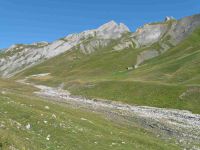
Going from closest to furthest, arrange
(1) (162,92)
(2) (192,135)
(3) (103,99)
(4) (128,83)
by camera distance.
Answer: (2) (192,135)
(1) (162,92)
(3) (103,99)
(4) (128,83)

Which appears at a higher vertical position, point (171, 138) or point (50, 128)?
point (50, 128)

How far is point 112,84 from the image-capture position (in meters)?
108

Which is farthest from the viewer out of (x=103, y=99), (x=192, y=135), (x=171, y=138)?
(x=103, y=99)

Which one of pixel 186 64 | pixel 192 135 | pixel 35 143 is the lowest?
pixel 192 135

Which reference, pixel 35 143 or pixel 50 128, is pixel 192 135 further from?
pixel 35 143

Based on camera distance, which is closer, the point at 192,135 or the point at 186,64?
the point at 192,135

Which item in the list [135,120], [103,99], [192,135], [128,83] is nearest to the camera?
[192,135]

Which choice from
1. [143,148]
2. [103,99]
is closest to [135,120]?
[143,148]

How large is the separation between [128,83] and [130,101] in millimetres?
14002

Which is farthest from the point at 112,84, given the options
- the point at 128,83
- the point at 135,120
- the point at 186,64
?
the point at 135,120

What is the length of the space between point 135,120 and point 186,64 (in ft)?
249

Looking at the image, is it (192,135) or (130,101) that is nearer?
(192,135)

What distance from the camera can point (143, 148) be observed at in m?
32.0

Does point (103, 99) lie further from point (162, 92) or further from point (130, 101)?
point (162, 92)
